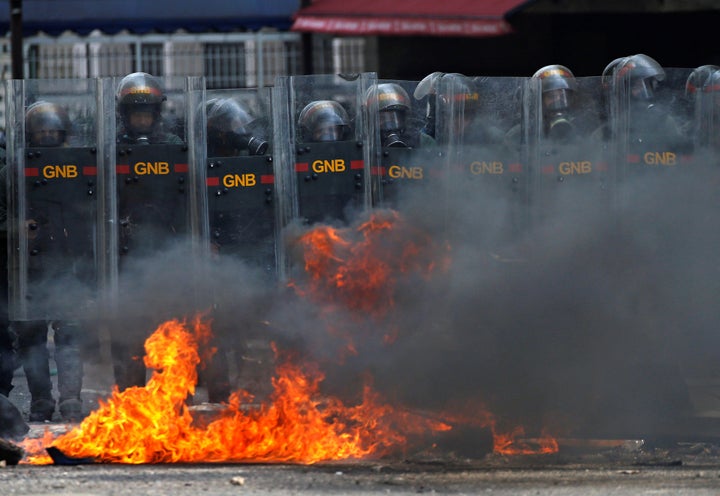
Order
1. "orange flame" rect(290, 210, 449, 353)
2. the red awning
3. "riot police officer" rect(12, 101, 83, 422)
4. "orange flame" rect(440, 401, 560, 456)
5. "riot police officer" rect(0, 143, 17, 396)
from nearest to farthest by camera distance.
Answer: "orange flame" rect(440, 401, 560, 456) → "orange flame" rect(290, 210, 449, 353) → "riot police officer" rect(12, 101, 83, 422) → "riot police officer" rect(0, 143, 17, 396) → the red awning

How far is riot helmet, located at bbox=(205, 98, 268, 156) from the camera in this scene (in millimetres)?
8430

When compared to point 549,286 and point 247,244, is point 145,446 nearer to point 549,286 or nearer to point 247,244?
point 247,244

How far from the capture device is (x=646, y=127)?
857cm

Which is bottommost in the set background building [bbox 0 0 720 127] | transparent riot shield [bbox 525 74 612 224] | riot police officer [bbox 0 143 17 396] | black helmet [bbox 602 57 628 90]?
riot police officer [bbox 0 143 17 396]

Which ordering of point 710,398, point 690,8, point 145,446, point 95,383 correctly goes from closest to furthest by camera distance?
point 145,446 < point 710,398 < point 95,383 < point 690,8

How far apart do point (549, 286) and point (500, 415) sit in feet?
2.99

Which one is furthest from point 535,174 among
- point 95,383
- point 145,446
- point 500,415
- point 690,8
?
point 690,8

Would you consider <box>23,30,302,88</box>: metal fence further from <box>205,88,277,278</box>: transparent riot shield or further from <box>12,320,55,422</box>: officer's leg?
<box>205,88,277,278</box>: transparent riot shield

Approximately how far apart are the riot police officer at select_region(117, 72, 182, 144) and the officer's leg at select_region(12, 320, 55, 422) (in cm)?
138

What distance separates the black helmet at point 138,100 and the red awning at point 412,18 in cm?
773

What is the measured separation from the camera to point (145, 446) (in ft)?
24.1

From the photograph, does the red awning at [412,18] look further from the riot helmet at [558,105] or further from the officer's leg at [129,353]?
the officer's leg at [129,353]

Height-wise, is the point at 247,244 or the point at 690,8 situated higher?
the point at 690,8

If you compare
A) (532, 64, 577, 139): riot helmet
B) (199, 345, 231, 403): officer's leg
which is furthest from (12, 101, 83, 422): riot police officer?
(532, 64, 577, 139): riot helmet
